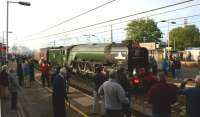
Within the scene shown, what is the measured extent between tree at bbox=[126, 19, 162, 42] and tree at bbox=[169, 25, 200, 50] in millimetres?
10646

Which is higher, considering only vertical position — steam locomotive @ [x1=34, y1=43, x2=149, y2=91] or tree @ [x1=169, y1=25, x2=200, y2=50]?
tree @ [x1=169, y1=25, x2=200, y2=50]

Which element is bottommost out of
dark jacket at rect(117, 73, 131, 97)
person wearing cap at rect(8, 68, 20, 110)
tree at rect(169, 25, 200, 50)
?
person wearing cap at rect(8, 68, 20, 110)

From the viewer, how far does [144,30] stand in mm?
142375

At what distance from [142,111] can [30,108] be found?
496cm

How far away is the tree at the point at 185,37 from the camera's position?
153 metres

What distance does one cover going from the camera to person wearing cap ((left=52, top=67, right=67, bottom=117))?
14.2m

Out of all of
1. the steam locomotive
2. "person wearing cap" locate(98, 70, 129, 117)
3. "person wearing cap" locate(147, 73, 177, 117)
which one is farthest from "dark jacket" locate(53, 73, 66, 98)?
the steam locomotive

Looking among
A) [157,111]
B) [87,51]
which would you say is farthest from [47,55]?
[157,111]

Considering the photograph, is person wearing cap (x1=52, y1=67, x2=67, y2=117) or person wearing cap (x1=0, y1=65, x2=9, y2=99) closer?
person wearing cap (x1=52, y1=67, x2=67, y2=117)

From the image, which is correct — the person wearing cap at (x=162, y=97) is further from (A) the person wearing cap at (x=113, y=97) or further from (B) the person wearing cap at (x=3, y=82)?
(B) the person wearing cap at (x=3, y=82)

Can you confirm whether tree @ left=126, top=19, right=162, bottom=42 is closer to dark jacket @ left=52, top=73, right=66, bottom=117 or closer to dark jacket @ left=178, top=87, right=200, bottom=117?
dark jacket @ left=52, top=73, right=66, bottom=117

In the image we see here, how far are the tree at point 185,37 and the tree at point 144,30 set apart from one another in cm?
1065

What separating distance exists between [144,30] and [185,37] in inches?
699

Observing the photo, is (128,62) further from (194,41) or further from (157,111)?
(194,41)
